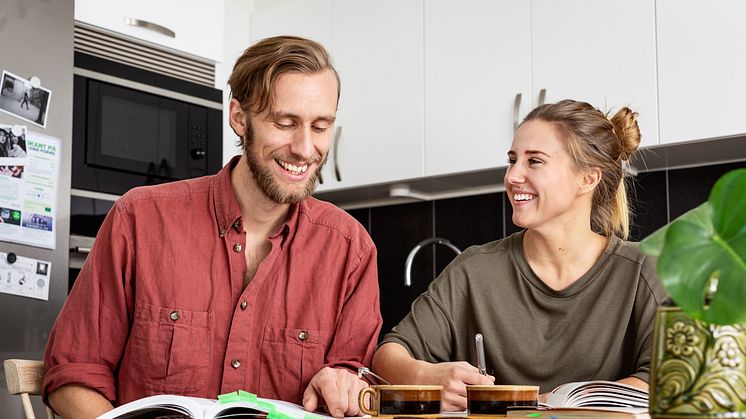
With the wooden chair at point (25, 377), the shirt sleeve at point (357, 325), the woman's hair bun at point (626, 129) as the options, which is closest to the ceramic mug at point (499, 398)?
the shirt sleeve at point (357, 325)

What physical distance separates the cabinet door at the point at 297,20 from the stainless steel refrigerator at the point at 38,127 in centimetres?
103

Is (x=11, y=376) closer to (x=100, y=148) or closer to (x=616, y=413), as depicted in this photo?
(x=616, y=413)

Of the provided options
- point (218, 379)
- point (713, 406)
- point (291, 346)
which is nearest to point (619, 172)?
point (291, 346)

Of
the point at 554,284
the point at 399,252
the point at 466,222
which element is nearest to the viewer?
the point at 554,284

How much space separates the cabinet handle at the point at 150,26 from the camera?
10.6 ft

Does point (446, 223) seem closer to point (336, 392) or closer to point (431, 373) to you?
point (431, 373)

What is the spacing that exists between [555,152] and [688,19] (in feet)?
2.97

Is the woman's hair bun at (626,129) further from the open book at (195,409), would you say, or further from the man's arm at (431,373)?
the open book at (195,409)

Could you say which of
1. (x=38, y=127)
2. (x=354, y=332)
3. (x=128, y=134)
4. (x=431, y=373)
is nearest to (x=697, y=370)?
(x=431, y=373)

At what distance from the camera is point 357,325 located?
5.82 ft

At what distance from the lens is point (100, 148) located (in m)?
3.09

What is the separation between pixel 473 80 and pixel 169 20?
45.6 inches

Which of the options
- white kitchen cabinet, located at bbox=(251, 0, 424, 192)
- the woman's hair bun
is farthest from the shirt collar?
white kitchen cabinet, located at bbox=(251, 0, 424, 192)

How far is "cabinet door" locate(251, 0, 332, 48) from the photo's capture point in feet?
12.0
